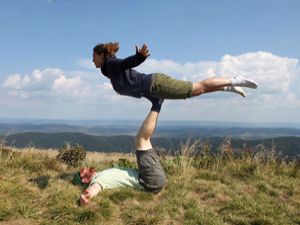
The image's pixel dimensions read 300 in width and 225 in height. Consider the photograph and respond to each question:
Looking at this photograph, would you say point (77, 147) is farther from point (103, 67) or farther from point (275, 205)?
point (275, 205)

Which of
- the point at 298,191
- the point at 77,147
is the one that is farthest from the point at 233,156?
the point at 77,147

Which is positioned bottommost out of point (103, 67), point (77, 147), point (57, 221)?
point (57, 221)

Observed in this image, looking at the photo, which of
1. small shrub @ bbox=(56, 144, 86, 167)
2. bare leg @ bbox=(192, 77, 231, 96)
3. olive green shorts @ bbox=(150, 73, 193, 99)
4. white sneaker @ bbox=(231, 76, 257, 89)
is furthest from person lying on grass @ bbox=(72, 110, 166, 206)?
small shrub @ bbox=(56, 144, 86, 167)

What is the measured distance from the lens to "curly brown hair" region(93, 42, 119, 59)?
757cm

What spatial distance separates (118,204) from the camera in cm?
700

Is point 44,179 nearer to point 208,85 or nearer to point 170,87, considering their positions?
point 170,87

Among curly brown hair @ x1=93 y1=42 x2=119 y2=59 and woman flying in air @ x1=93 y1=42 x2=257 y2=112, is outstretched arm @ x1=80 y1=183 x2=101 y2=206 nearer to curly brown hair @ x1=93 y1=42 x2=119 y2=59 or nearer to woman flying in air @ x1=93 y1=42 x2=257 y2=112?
woman flying in air @ x1=93 y1=42 x2=257 y2=112

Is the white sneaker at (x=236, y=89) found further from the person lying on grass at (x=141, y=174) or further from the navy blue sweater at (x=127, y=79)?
the navy blue sweater at (x=127, y=79)

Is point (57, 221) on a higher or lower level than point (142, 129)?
lower

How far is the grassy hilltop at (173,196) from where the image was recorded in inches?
247

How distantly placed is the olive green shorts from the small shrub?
399 centimetres

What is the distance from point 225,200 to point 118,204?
6.48ft

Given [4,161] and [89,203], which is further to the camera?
[4,161]

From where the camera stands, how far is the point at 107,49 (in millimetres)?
7547
